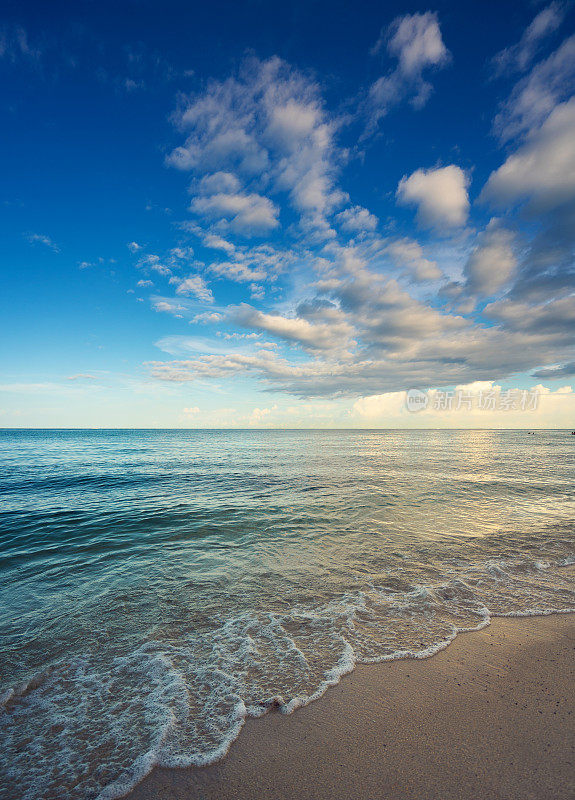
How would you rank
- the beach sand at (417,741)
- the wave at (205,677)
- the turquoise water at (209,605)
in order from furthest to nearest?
the turquoise water at (209,605), the wave at (205,677), the beach sand at (417,741)

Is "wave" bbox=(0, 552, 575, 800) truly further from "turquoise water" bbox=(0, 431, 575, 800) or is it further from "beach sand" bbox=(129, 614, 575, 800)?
"beach sand" bbox=(129, 614, 575, 800)

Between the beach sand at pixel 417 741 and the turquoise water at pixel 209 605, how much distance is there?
12.1 inches

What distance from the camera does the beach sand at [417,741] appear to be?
3.28m

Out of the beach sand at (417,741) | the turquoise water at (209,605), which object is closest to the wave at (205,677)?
the turquoise water at (209,605)

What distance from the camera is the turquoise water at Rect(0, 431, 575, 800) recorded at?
4.14 metres

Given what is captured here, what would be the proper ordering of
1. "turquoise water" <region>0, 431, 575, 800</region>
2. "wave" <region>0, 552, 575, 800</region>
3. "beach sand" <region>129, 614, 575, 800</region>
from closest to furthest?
"beach sand" <region>129, 614, 575, 800</region>, "wave" <region>0, 552, 575, 800</region>, "turquoise water" <region>0, 431, 575, 800</region>

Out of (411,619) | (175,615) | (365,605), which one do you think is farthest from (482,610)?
(175,615)

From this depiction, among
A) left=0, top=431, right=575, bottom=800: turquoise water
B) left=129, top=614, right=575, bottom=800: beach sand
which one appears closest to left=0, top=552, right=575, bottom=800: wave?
left=0, top=431, right=575, bottom=800: turquoise water

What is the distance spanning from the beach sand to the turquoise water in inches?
12.1

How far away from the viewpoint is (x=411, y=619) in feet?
21.6

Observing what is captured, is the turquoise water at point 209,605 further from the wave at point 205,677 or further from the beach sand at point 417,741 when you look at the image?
the beach sand at point 417,741

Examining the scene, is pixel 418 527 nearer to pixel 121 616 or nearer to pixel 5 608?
pixel 121 616

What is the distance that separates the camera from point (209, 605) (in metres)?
7.34

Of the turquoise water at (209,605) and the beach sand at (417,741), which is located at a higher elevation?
the beach sand at (417,741)
